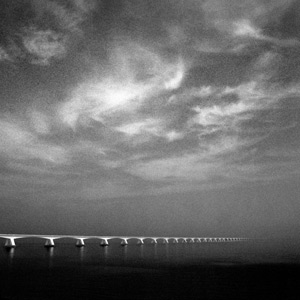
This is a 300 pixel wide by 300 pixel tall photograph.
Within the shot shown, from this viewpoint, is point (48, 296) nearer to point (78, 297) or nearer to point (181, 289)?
point (78, 297)

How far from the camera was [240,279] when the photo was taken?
5262 cm

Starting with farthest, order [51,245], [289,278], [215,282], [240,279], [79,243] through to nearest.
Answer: [79,243]
[51,245]
[289,278]
[240,279]
[215,282]

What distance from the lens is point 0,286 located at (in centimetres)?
4269

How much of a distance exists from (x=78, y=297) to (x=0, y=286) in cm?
1467

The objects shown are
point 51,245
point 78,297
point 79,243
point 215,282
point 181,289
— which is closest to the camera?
point 78,297

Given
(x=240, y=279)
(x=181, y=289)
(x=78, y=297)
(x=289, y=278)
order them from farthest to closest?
(x=289, y=278) → (x=240, y=279) → (x=181, y=289) → (x=78, y=297)

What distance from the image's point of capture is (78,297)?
3559 cm

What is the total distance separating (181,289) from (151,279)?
10648 millimetres

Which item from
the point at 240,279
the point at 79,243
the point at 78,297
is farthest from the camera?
the point at 79,243

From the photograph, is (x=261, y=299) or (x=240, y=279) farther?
(x=240, y=279)

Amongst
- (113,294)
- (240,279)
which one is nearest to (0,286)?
(113,294)

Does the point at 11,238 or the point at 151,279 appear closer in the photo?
the point at 151,279

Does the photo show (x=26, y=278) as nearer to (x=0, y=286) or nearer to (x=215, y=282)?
(x=0, y=286)

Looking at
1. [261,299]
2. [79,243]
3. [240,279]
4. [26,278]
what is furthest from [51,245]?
[261,299]
